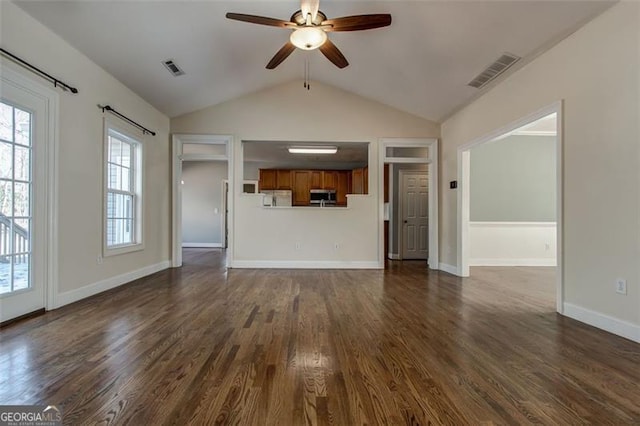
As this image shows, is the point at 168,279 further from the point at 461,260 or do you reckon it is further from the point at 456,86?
the point at 456,86

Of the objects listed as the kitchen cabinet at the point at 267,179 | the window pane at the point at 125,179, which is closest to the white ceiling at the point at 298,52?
the window pane at the point at 125,179

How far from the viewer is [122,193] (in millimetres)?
4418

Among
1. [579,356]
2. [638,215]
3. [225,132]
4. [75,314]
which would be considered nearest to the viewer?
[579,356]

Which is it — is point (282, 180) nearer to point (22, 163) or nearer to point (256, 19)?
point (256, 19)

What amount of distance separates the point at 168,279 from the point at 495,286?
178 inches

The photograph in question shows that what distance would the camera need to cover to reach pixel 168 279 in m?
4.64

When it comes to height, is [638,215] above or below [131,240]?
above

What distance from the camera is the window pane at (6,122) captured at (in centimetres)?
264

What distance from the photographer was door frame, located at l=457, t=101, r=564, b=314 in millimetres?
3086

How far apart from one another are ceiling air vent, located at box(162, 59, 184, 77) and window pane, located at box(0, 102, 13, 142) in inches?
70.1

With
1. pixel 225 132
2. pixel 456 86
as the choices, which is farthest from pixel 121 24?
pixel 456 86

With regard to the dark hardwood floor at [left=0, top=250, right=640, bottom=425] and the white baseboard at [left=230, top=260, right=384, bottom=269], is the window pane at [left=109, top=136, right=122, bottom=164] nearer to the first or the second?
the dark hardwood floor at [left=0, top=250, right=640, bottom=425]

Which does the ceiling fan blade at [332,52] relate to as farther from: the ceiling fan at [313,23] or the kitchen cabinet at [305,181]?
the kitchen cabinet at [305,181]

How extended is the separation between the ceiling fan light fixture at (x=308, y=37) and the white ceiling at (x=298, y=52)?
0.75 meters
